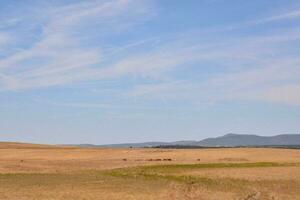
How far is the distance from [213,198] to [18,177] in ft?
79.9

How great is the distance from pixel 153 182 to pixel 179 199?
44.7 feet

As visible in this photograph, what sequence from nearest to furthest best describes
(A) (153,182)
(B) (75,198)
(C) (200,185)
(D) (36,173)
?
(B) (75,198)
(C) (200,185)
(A) (153,182)
(D) (36,173)

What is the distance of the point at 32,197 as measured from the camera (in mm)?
37125

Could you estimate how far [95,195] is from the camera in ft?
129

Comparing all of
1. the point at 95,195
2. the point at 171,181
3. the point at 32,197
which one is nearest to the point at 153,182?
the point at 171,181

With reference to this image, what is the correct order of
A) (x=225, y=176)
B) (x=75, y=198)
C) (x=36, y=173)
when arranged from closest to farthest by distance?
(x=75, y=198) → (x=225, y=176) → (x=36, y=173)

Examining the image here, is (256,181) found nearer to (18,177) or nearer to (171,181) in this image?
(171,181)

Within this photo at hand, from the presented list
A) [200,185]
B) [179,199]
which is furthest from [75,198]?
[200,185]

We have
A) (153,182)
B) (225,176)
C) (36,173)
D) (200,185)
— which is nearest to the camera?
(200,185)

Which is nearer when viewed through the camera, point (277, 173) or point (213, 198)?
point (213, 198)

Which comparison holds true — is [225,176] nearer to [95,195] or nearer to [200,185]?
[200,185]

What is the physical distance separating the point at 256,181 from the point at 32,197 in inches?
861

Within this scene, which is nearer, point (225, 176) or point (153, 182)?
point (153, 182)

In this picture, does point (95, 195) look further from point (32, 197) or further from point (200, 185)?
point (200, 185)
